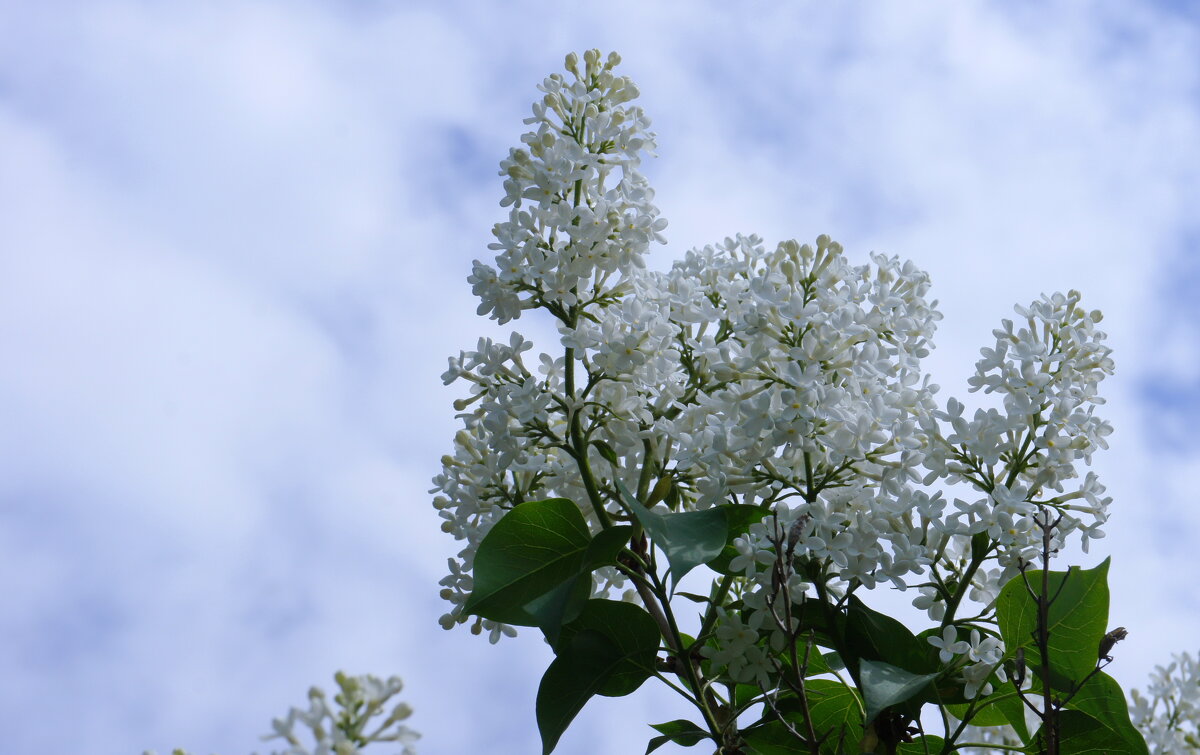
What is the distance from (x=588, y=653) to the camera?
1481mm

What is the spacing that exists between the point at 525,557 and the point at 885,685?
471mm

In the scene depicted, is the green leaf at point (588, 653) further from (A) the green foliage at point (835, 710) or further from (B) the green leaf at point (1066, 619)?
(B) the green leaf at point (1066, 619)

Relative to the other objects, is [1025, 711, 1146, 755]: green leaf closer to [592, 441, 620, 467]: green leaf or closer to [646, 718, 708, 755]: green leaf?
[646, 718, 708, 755]: green leaf

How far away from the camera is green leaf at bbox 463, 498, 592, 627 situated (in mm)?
1418

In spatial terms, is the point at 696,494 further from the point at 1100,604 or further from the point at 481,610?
the point at 1100,604

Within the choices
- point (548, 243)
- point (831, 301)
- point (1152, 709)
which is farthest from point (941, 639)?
point (1152, 709)

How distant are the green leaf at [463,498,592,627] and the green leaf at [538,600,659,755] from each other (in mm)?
71

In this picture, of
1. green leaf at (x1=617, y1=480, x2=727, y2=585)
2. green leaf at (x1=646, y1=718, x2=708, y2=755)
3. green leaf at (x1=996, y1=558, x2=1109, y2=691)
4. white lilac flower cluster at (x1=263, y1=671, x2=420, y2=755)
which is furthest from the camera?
green leaf at (x1=646, y1=718, x2=708, y2=755)

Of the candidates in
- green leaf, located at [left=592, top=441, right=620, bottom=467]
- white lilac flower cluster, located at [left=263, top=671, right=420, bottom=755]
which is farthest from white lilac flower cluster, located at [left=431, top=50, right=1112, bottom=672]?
white lilac flower cluster, located at [left=263, top=671, right=420, bottom=755]

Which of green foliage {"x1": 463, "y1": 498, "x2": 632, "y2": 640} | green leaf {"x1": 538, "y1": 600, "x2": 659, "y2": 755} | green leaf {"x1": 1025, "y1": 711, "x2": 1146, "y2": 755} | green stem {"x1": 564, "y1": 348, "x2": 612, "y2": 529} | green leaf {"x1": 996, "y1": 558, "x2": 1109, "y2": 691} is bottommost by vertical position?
green leaf {"x1": 1025, "y1": 711, "x2": 1146, "y2": 755}

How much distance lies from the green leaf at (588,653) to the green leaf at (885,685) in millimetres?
301

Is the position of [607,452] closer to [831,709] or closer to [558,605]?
[558,605]

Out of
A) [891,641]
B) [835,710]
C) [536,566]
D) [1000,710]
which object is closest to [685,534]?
[536,566]

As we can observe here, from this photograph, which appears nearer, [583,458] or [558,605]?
[558,605]
